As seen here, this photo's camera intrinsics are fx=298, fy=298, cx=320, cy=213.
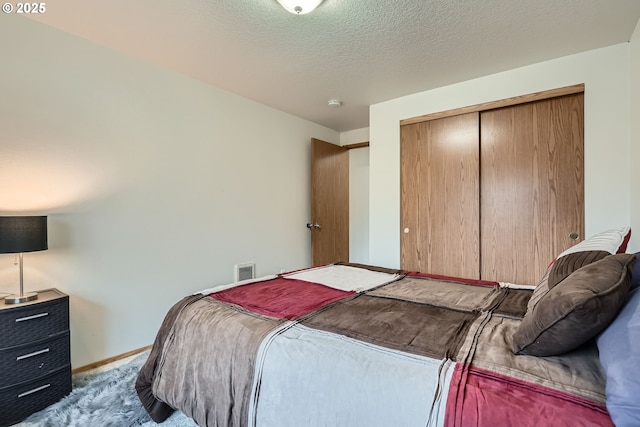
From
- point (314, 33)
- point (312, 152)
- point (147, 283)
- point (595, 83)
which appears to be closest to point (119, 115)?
point (147, 283)

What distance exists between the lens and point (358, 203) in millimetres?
4859

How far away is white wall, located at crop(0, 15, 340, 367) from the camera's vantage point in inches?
76.0

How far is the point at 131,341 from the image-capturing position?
2395 mm

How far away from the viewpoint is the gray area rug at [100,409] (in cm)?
156

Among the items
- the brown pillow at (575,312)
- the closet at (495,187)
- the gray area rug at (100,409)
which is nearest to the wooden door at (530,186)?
the closet at (495,187)

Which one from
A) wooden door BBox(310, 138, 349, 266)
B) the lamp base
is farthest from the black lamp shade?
wooden door BBox(310, 138, 349, 266)

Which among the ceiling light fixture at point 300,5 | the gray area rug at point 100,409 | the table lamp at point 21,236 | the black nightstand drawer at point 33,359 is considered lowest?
the gray area rug at point 100,409

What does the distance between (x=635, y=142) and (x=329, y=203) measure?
9.93 ft

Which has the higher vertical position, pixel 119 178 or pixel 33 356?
pixel 119 178

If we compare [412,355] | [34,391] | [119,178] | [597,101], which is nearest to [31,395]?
[34,391]

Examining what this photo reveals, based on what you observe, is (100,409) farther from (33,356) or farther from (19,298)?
(19,298)

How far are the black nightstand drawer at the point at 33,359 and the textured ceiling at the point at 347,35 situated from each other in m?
2.00

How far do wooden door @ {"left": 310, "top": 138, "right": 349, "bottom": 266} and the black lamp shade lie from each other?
2.75 metres

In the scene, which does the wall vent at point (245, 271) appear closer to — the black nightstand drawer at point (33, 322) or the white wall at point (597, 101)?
the black nightstand drawer at point (33, 322)
